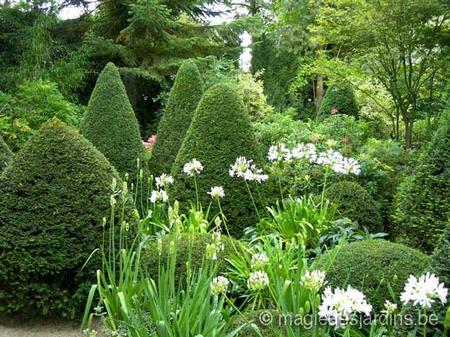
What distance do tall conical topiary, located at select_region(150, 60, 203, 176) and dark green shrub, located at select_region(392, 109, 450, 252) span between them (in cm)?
343

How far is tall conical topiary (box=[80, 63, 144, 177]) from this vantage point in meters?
6.24

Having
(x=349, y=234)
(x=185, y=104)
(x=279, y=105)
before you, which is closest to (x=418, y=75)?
(x=185, y=104)

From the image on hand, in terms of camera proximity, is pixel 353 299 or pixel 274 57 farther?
pixel 274 57

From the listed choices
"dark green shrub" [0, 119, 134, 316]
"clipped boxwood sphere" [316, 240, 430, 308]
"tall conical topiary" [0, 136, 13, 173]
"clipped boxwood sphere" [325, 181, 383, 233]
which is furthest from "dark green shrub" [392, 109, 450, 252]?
"tall conical topiary" [0, 136, 13, 173]

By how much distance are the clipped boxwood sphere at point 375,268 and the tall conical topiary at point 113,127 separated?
3.52 meters

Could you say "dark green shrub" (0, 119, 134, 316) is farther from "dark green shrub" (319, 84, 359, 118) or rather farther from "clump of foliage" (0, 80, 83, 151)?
"dark green shrub" (319, 84, 359, 118)

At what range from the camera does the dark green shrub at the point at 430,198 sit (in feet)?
13.4

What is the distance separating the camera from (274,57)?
17.6 m

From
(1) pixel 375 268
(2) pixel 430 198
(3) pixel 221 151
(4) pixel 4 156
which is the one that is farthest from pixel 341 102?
(1) pixel 375 268

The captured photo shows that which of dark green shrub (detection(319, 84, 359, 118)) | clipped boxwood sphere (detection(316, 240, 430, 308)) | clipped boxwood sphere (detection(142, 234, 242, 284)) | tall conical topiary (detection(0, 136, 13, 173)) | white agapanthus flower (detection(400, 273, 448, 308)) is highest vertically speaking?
dark green shrub (detection(319, 84, 359, 118))

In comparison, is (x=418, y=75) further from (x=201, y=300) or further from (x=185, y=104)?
(x=201, y=300)

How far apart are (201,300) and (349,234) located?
2.10m

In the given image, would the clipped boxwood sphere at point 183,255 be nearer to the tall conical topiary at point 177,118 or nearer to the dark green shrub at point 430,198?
the dark green shrub at point 430,198

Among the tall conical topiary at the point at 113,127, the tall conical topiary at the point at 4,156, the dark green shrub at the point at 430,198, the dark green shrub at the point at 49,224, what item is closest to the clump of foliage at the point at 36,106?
the tall conical topiary at the point at 113,127
